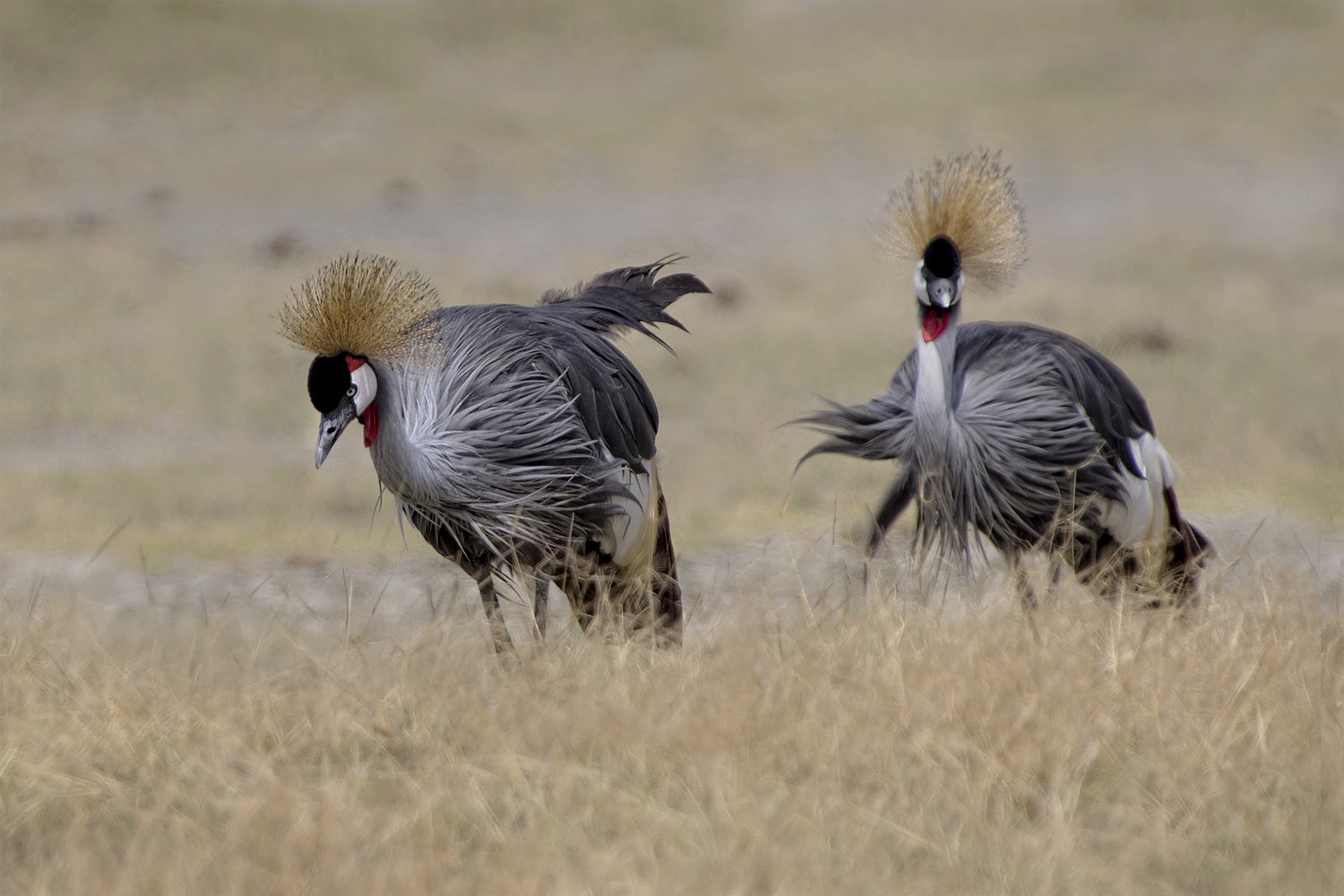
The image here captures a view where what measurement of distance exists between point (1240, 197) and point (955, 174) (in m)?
10.8

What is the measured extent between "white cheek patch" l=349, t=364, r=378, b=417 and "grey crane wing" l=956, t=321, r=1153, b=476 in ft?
4.15

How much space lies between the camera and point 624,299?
3562 mm

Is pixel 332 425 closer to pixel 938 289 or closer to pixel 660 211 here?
pixel 938 289

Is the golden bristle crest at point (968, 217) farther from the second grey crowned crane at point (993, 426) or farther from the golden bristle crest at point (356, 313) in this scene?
the golden bristle crest at point (356, 313)

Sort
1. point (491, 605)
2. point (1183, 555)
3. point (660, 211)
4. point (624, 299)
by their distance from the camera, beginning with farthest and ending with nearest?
1. point (660, 211)
2. point (1183, 555)
3. point (624, 299)
4. point (491, 605)

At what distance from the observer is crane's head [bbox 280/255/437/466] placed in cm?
289

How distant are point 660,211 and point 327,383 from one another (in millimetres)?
10652

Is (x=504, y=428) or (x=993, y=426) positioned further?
(x=993, y=426)

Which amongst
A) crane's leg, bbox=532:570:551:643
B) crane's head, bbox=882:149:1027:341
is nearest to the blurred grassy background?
crane's head, bbox=882:149:1027:341

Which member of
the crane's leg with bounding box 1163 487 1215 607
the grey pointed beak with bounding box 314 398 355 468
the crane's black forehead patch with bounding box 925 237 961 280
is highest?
the crane's black forehead patch with bounding box 925 237 961 280

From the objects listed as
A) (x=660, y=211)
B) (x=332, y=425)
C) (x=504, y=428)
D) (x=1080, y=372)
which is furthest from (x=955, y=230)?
(x=660, y=211)

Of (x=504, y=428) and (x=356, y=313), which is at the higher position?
(x=356, y=313)

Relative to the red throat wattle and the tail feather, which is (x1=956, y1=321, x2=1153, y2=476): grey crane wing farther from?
the tail feather

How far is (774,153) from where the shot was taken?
15.3m
